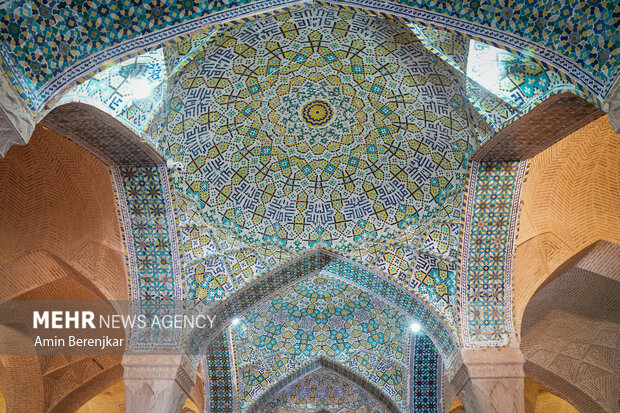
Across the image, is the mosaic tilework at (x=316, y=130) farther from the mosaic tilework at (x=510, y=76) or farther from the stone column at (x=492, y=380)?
the stone column at (x=492, y=380)

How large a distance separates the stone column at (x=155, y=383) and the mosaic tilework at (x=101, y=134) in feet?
7.88

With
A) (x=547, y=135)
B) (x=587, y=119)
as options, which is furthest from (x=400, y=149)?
(x=587, y=119)

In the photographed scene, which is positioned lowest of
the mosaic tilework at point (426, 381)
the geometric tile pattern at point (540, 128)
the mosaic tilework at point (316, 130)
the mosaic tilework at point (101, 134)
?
the mosaic tilework at point (426, 381)

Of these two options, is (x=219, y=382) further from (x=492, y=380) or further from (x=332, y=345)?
(x=492, y=380)

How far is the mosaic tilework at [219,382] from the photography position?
31.9ft

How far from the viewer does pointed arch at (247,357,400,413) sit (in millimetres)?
9930

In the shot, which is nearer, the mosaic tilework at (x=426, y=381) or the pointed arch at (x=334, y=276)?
the pointed arch at (x=334, y=276)

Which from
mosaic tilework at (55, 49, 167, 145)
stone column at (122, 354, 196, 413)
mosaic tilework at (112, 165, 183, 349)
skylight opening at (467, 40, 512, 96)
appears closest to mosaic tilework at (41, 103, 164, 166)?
mosaic tilework at (55, 49, 167, 145)

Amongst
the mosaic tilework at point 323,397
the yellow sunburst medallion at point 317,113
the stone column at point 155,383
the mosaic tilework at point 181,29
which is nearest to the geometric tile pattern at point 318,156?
the yellow sunburst medallion at point 317,113

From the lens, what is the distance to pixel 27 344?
9188 millimetres

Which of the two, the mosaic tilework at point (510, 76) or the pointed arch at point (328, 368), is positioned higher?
the mosaic tilework at point (510, 76)

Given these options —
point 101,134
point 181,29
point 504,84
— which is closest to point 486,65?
point 504,84

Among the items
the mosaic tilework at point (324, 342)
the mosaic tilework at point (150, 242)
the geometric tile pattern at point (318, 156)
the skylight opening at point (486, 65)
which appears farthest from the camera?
the mosaic tilework at point (324, 342)

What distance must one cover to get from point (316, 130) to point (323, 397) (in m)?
6.06
